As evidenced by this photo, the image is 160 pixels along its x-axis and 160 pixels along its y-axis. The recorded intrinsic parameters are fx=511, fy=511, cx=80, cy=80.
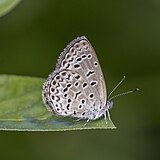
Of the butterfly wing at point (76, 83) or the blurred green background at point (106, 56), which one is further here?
the blurred green background at point (106, 56)
